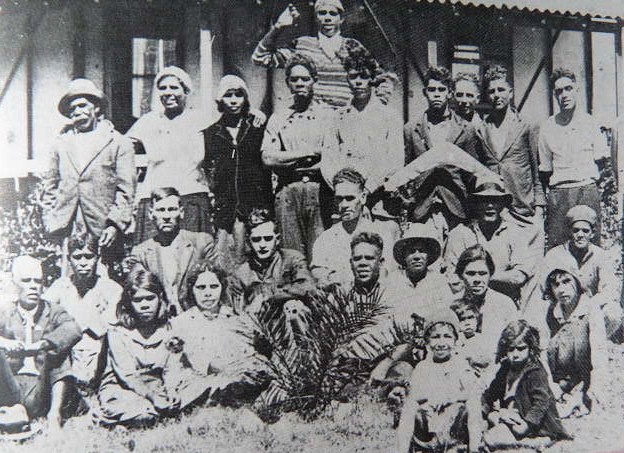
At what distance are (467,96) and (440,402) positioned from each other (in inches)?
55.6

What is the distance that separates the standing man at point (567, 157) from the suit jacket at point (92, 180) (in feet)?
6.38

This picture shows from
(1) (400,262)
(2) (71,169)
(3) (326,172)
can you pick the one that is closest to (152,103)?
(2) (71,169)

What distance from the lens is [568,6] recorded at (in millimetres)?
3457

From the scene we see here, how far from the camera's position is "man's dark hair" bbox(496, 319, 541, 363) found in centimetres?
331

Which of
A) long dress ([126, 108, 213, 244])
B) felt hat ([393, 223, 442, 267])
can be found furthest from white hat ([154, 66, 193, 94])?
felt hat ([393, 223, 442, 267])

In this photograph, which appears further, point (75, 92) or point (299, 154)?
point (299, 154)

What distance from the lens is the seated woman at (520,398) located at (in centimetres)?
327

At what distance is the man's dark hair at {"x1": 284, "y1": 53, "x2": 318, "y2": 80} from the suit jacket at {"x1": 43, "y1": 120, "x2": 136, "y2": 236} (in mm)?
752

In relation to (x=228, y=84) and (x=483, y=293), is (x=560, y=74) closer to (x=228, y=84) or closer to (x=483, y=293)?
(x=483, y=293)

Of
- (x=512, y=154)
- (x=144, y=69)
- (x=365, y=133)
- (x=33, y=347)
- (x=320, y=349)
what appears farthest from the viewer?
(x=512, y=154)

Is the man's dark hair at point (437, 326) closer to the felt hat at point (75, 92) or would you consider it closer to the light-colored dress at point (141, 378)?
the light-colored dress at point (141, 378)

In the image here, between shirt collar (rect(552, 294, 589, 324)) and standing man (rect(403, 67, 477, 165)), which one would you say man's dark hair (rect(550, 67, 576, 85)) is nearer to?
standing man (rect(403, 67, 477, 165))

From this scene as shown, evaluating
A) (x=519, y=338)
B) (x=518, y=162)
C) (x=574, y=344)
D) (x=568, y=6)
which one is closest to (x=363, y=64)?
(x=518, y=162)

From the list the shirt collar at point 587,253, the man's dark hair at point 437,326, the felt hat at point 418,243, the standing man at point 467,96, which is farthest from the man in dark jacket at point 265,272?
the shirt collar at point 587,253
